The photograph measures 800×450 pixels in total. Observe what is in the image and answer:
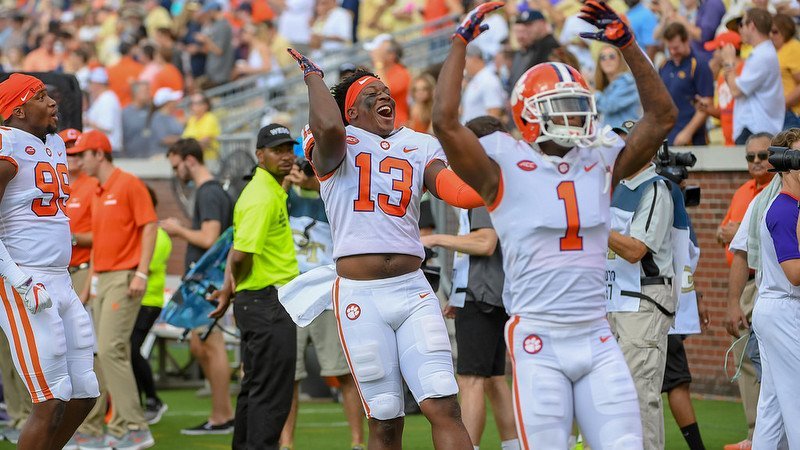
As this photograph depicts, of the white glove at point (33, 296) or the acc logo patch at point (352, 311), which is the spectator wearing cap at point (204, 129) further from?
the acc logo patch at point (352, 311)

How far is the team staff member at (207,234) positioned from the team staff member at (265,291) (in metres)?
2.21

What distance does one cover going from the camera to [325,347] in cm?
946

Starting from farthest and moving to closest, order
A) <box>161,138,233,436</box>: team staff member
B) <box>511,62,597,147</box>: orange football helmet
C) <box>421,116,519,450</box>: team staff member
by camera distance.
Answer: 1. <box>161,138,233,436</box>: team staff member
2. <box>421,116,519,450</box>: team staff member
3. <box>511,62,597,147</box>: orange football helmet

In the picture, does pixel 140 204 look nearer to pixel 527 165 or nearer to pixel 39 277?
pixel 39 277

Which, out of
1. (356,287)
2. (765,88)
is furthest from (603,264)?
(765,88)

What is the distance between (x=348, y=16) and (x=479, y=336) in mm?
11970

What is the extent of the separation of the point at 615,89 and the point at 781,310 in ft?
19.2

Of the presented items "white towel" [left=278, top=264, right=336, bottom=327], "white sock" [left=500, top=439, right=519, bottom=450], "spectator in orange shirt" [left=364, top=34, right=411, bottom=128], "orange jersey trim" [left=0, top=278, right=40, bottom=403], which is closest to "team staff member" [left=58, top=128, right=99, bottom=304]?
"orange jersey trim" [left=0, top=278, right=40, bottom=403]

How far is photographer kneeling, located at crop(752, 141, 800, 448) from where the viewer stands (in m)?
6.57

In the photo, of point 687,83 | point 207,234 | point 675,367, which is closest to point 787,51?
point 687,83

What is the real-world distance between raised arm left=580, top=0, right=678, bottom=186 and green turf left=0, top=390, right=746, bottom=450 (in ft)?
14.4

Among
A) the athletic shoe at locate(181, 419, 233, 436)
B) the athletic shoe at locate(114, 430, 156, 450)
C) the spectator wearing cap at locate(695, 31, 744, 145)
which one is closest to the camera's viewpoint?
the athletic shoe at locate(114, 430, 156, 450)

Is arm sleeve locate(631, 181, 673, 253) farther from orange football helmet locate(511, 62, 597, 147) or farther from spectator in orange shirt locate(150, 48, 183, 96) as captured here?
spectator in orange shirt locate(150, 48, 183, 96)

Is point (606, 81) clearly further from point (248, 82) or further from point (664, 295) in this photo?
point (248, 82)
